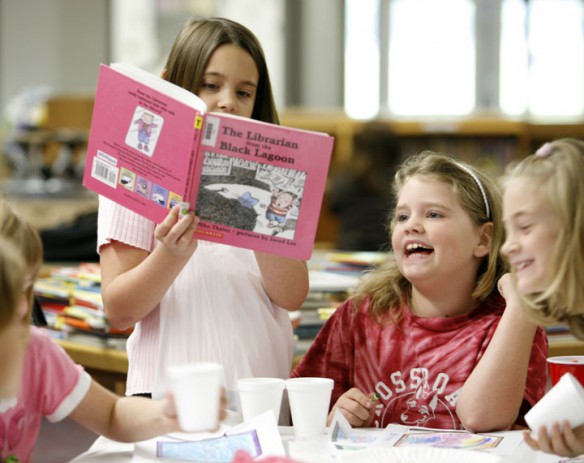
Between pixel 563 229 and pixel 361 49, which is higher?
pixel 361 49

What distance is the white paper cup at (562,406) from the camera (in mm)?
1224

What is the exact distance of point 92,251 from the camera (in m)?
3.48

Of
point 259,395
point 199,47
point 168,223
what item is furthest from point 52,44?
point 259,395

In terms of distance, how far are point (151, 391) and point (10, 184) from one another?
14.8 ft

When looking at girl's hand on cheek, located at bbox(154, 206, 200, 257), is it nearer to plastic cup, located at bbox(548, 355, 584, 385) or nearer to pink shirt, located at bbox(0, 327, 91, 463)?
pink shirt, located at bbox(0, 327, 91, 463)

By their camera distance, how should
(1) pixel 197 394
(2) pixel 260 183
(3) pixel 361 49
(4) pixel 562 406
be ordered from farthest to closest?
(3) pixel 361 49 → (2) pixel 260 183 → (4) pixel 562 406 → (1) pixel 197 394

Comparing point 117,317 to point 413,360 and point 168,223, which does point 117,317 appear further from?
point 413,360

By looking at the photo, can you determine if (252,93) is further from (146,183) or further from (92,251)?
(92,251)

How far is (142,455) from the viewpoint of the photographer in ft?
4.55

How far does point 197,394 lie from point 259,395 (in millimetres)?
414

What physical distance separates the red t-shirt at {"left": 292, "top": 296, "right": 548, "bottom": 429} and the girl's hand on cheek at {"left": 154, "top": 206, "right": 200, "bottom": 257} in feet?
1.46

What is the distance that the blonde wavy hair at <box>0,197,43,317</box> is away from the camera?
4.25 ft

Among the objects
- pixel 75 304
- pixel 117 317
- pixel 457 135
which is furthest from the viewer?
pixel 457 135

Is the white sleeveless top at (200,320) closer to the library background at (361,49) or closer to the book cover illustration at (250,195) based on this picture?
the book cover illustration at (250,195)
